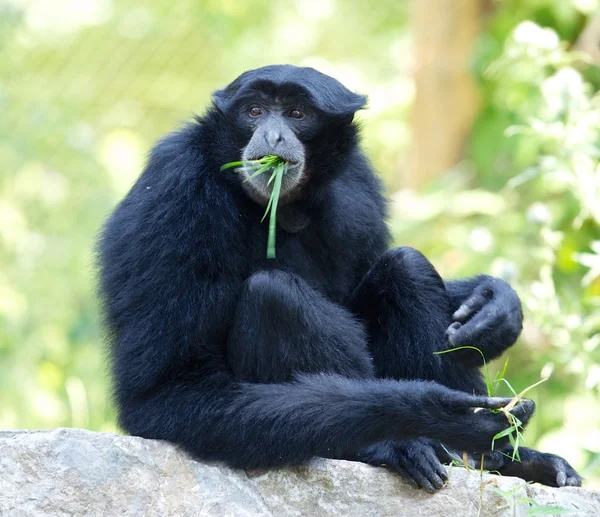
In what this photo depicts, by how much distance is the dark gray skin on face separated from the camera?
468 cm

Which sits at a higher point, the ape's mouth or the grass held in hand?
the ape's mouth

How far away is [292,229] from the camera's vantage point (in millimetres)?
5047

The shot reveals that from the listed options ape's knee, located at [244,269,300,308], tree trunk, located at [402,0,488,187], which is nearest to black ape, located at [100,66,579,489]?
ape's knee, located at [244,269,300,308]

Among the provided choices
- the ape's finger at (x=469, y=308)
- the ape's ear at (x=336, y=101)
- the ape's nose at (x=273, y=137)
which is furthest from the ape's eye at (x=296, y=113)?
the ape's finger at (x=469, y=308)

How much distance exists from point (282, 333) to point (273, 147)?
101 centimetres

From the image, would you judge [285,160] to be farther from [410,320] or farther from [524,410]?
[524,410]

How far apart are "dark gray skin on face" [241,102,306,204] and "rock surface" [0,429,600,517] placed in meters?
1.42

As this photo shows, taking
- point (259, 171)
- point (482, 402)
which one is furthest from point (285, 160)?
point (482, 402)

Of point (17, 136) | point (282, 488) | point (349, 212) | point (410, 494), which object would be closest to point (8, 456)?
point (282, 488)

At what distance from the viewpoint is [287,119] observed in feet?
16.0

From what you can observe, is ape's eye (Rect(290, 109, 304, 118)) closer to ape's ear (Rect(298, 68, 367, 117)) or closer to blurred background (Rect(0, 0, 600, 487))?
ape's ear (Rect(298, 68, 367, 117))

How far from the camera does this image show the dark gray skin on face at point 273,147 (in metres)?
4.68

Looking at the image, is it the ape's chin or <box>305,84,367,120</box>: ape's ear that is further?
<box>305,84,367,120</box>: ape's ear

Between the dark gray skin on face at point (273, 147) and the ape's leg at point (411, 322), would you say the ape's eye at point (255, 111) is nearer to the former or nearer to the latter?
the dark gray skin on face at point (273, 147)
